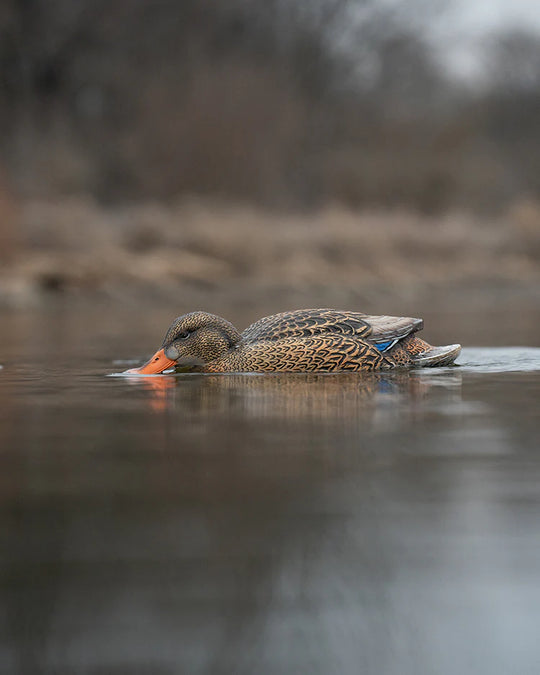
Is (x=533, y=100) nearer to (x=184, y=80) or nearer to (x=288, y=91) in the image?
(x=288, y=91)

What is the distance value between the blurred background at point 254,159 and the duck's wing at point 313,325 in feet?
38.7

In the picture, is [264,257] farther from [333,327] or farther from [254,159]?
[333,327]

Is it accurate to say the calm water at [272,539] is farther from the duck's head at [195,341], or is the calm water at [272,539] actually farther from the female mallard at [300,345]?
the duck's head at [195,341]

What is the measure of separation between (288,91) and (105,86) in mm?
4504

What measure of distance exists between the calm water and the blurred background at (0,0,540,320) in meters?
14.6

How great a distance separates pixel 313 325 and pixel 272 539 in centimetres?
496

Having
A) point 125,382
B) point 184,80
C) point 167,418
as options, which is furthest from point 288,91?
point 167,418

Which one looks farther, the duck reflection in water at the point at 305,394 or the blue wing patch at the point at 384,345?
the blue wing patch at the point at 384,345

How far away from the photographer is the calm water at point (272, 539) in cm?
298

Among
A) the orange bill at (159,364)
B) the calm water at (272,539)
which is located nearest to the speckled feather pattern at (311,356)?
the orange bill at (159,364)

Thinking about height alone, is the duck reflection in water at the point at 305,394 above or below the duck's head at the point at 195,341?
below

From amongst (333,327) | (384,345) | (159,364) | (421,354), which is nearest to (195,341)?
(159,364)

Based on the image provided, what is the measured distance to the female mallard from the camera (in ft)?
28.4

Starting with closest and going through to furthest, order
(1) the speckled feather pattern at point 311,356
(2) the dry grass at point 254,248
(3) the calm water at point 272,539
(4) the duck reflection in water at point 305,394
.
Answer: (3) the calm water at point 272,539 → (4) the duck reflection in water at point 305,394 → (1) the speckled feather pattern at point 311,356 → (2) the dry grass at point 254,248
